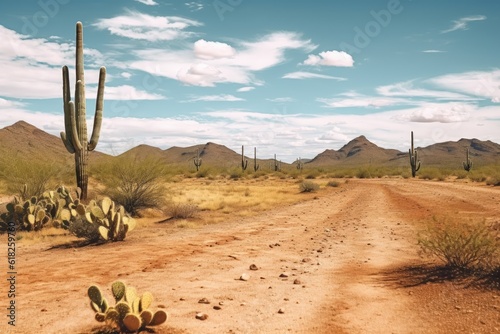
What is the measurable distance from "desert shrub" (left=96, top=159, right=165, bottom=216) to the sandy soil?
4937mm

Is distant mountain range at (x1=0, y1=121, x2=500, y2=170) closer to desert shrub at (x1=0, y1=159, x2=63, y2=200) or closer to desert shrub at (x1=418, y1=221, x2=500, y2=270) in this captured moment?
desert shrub at (x1=0, y1=159, x2=63, y2=200)

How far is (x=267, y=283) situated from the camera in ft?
23.6

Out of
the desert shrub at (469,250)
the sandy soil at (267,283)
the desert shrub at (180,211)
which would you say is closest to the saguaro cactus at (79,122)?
the desert shrub at (180,211)

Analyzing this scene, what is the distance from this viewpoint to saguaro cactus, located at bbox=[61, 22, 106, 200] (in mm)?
16141

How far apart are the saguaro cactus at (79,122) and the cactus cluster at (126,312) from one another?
12.0 meters

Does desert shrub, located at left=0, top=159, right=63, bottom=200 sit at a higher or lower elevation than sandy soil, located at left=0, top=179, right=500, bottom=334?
higher

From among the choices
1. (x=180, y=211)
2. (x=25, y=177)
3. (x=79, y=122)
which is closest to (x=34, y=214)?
(x=25, y=177)

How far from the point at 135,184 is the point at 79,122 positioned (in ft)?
10.8

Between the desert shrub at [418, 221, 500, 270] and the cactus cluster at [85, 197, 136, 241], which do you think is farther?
the cactus cluster at [85, 197, 136, 241]

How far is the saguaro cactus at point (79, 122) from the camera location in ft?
53.0

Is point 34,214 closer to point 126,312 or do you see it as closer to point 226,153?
point 126,312

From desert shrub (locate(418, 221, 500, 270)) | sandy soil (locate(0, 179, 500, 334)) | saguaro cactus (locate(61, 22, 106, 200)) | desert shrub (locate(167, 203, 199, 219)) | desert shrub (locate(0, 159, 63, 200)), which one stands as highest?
saguaro cactus (locate(61, 22, 106, 200))

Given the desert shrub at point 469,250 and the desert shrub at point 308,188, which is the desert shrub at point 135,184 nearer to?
the desert shrub at point 469,250

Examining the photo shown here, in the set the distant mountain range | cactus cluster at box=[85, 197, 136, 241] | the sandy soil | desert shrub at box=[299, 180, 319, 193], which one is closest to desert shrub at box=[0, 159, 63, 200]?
the sandy soil
